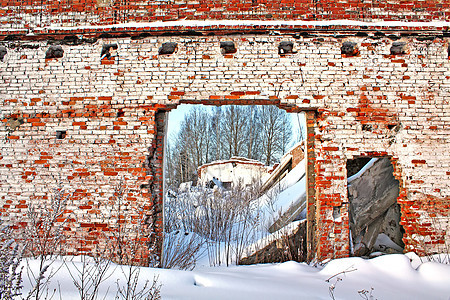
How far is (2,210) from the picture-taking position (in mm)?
4996

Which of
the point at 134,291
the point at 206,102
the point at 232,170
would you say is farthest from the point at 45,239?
the point at 232,170

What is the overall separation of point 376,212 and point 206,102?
12.0 feet

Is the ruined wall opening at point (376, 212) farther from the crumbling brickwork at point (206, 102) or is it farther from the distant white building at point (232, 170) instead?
the distant white building at point (232, 170)

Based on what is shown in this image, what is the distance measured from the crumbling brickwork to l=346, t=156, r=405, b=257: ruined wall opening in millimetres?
719

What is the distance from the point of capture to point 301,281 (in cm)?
367

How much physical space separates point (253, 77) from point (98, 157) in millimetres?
2820

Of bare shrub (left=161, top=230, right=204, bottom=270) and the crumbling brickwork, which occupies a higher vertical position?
the crumbling brickwork

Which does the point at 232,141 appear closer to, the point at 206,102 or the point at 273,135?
the point at 273,135

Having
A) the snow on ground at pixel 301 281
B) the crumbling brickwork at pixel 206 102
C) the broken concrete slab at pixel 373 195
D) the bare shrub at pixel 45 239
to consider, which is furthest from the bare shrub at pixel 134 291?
the broken concrete slab at pixel 373 195

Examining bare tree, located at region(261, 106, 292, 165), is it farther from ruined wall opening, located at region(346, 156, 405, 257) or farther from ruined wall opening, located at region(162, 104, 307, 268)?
ruined wall opening, located at region(346, 156, 405, 257)

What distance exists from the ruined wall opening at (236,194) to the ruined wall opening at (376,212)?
102cm

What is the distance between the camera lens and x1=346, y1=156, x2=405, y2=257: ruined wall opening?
5.54 m

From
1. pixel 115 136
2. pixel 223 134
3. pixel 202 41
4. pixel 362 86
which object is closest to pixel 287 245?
pixel 362 86

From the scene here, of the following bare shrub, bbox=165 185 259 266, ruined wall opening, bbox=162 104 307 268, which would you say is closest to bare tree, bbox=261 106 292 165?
ruined wall opening, bbox=162 104 307 268
